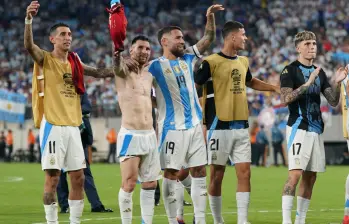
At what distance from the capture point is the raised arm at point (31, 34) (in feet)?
32.5

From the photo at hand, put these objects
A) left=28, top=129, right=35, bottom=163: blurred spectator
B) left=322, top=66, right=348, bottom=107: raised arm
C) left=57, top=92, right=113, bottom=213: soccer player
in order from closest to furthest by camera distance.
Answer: left=322, top=66, right=348, bottom=107: raised arm < left=57, top=92, right=113, bottom=213: soccer player < left=28, top=129, right=35, bottom=163: blurred spectator

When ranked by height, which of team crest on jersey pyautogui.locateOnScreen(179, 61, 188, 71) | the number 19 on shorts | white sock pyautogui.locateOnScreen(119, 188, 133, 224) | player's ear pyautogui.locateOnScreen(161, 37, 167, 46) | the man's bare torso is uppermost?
player's ear pyautogui.locateOnScreen(161, 37, 167, 46)

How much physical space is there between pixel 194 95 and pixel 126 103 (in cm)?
103

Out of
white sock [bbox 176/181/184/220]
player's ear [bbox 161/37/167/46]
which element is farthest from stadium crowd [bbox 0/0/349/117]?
player's ear [bbox 161/37/167/46]

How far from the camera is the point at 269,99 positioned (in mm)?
33250

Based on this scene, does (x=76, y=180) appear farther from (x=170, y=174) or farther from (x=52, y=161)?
(x=170, y=174)

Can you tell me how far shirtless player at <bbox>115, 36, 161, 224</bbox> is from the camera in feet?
33.7

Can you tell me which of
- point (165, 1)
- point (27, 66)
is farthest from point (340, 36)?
point (27, 66)

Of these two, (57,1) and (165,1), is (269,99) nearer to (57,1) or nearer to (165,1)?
(165,1)

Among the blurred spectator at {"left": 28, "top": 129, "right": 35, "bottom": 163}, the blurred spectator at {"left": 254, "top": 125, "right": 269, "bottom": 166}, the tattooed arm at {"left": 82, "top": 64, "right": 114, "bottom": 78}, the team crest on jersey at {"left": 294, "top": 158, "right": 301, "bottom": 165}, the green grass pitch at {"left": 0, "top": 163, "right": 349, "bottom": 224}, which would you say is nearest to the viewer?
the tattooed arm at {"left": 82, "top": 64, "right": 114, "bottom": 78}

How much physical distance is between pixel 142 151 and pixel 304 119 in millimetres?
2161

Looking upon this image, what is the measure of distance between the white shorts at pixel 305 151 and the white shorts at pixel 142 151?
1.75 meters

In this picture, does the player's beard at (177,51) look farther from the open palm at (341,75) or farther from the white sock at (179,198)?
the open palm at (341,75)

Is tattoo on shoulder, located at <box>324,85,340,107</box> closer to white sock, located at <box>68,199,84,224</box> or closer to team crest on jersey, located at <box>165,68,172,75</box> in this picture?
team crest on jersey, located at <box>165,68,172,75</box>
